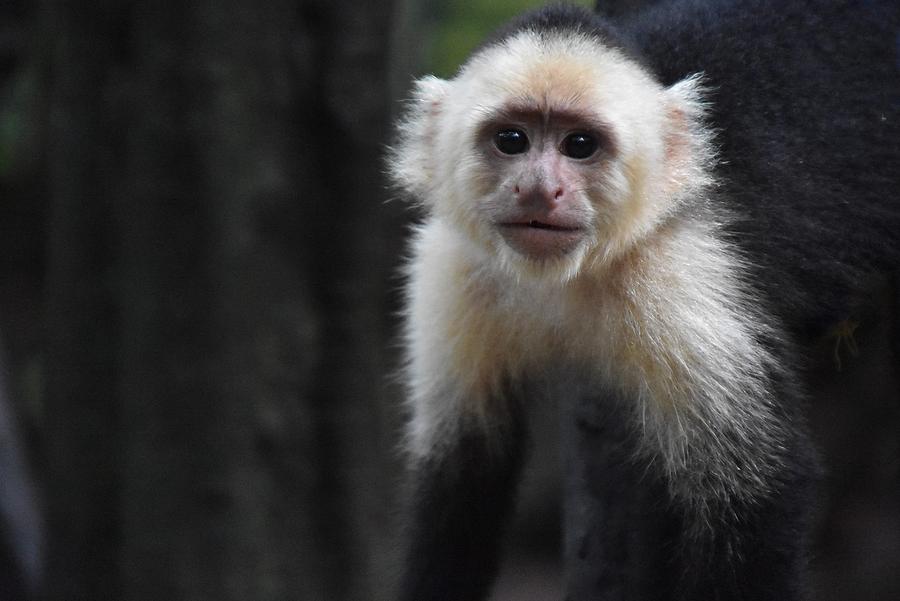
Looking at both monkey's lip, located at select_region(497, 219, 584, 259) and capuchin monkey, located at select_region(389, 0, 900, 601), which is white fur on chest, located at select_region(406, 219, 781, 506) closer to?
capuchin monkey, located at select_region(389, 0, 900, 601)

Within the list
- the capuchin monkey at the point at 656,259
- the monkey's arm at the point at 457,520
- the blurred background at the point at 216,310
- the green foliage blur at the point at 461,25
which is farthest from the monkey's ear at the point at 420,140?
the green foliage blur at the point at 461,25

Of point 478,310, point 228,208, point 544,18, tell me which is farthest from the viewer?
point 228,208

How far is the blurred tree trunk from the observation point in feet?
16.3

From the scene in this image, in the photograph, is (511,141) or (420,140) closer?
(511,141)

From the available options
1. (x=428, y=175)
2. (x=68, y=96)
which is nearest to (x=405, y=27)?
(x=68, y=96)

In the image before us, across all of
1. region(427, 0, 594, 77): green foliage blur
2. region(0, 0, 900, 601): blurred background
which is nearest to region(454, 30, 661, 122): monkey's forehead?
region(0, 0, 900, 601): blurred background

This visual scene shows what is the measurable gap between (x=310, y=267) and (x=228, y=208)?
43cm

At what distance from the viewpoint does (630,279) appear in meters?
3.01

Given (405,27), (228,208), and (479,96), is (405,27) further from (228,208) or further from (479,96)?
(479,96)

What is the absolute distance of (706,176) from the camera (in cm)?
302

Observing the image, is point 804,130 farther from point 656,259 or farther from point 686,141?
point 656,259

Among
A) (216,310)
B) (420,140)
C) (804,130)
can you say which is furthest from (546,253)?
(216,310)

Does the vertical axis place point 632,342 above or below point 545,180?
below

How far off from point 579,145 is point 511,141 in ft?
0.53
